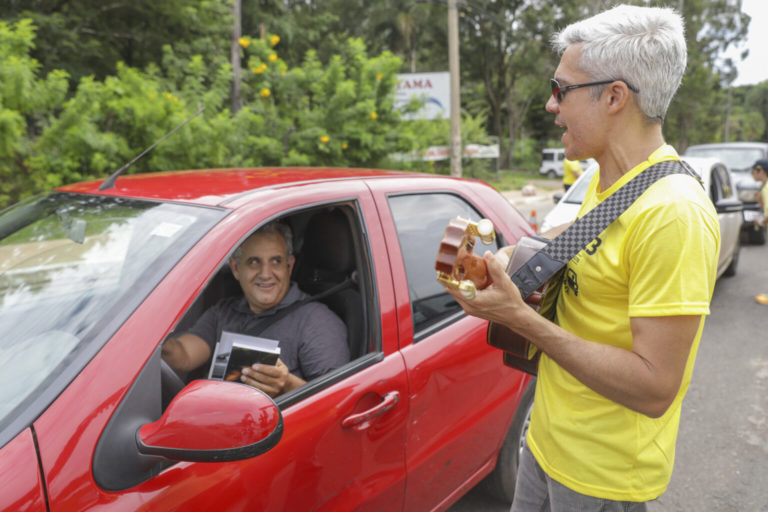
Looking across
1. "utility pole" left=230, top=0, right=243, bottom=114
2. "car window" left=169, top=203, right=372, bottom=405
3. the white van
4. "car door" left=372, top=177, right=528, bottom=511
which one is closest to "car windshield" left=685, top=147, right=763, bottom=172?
"utility pole" left=230, top=0, right=243, bottom=114

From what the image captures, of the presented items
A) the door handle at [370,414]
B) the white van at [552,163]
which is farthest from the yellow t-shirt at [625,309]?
the white van at [552,163]

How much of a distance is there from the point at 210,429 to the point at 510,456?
75.3 inches

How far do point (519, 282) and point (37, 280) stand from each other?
146cm

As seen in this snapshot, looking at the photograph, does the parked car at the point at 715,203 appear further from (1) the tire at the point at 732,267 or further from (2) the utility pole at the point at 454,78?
(2) the utility pole at the point at 454,78

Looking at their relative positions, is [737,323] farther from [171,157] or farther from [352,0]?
[352,0]

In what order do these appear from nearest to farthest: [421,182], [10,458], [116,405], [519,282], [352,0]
Answer: [10,458]
[116,405]
[519,282]
[421,182]
[352,0]

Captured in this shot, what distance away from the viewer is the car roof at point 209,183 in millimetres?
1910

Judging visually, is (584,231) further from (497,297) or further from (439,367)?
(439,367)

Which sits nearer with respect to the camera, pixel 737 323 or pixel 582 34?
pixel 582 34

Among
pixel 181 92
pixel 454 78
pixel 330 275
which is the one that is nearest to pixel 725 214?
pixel 330 275

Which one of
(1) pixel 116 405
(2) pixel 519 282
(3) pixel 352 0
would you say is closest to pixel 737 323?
(2) pixel 519 282

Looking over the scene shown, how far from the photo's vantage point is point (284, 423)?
1611 millimetres

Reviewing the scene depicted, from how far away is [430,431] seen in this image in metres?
2.12

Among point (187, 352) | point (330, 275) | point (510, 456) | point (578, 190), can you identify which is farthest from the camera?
point (578, 190)
